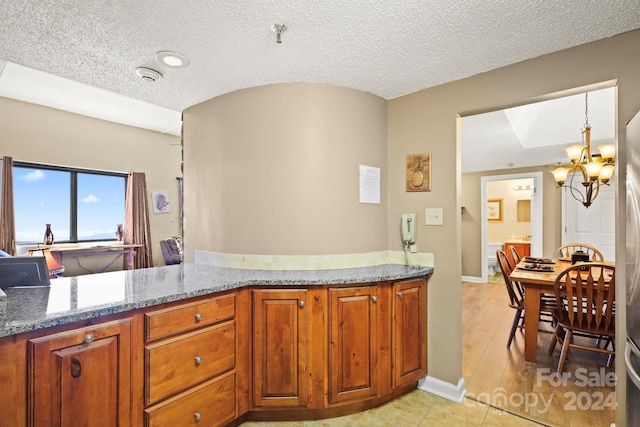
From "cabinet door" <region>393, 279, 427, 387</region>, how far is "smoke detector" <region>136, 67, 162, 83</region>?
221 centimetres

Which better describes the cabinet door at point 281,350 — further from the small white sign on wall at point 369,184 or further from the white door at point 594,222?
the white door at point 594,222

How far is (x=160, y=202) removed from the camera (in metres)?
5.74

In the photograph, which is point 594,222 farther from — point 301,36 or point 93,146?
point 93,146

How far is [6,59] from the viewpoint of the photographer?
2002 millimetres

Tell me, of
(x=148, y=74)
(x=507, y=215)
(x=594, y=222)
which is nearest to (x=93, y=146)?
(x=148, y=74)

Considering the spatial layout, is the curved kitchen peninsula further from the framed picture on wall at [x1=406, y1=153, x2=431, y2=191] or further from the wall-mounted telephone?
the framed picture on wall at [x1=406, y1=153, x2=431, y2=191]

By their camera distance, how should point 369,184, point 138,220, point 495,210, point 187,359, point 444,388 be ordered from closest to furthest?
point 187,359 → point 444,388 → point 369,184 → point 138,220 → point 495,210

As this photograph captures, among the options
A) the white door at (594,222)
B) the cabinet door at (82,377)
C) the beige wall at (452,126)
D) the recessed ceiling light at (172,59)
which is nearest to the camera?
the cabinet door at (82,377)

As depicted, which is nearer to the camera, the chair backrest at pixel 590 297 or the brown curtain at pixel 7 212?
the chair backrest at pixel 590 297

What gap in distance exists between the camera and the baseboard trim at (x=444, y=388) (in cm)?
225

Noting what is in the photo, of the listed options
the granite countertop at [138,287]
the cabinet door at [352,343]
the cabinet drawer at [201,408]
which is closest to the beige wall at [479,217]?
the granite countertop at [138,287]

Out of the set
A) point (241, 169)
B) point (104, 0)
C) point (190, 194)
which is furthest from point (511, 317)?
point (104, 0)

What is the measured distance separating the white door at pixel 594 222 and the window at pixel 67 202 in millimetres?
7653

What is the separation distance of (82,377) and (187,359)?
18.8 inches
